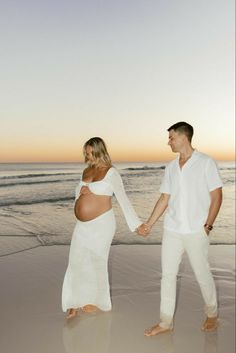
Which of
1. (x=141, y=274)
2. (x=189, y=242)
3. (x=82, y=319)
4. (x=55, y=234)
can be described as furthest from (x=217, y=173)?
(x=55, y=234)

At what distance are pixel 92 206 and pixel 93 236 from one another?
0.33m

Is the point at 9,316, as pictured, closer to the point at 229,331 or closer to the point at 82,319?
the point at 82,319

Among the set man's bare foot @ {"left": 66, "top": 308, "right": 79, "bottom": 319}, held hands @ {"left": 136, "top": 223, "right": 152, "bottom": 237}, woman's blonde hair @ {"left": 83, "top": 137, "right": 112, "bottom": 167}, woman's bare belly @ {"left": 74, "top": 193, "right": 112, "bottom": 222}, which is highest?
woman's blonde hair @ {"left": 83, "top": 137, "right": 112, "bottom": 167}

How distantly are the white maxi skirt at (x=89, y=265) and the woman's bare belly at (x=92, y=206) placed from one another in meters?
0.05

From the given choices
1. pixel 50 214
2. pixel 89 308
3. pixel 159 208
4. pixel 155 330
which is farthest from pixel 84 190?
pixel 50 214

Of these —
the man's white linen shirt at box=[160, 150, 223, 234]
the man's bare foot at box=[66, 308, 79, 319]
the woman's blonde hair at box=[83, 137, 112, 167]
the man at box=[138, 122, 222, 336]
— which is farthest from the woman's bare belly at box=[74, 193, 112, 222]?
the man's bare foot at box=[66, 308, 79, 319]

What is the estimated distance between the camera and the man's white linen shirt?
3879mm

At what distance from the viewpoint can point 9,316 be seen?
179 inches

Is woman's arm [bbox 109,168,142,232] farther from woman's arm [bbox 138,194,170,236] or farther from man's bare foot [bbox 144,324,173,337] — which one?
man's bare foot [bbox 144,324,173,337]

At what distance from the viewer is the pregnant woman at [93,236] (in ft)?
14.8

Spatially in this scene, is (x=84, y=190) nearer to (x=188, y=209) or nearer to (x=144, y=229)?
(x=144, y=229)

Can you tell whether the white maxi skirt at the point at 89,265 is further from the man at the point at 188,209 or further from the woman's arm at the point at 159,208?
the man at the point at 188,209

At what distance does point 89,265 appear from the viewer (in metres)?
4.66

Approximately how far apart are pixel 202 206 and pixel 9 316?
241cm
